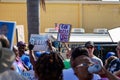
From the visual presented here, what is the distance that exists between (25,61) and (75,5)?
1770cm

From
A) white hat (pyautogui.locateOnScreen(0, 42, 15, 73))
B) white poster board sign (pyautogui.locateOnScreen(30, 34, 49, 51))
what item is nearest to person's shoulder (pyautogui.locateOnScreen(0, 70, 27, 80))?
white hat (pyautogui.locateOnScreen(0, 42, 15, 73))

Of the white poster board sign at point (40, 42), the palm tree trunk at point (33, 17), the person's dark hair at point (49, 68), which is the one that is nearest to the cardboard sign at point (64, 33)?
the palm tree trunk at point (33, 17)

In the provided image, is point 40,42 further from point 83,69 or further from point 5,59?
point 5,59

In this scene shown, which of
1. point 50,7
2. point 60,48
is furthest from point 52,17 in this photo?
point 60,48

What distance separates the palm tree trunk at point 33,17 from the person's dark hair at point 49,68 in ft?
30.9

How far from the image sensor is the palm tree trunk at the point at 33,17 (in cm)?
1314

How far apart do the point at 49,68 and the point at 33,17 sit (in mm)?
9898

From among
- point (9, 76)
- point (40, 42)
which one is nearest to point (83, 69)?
point (9, 76)

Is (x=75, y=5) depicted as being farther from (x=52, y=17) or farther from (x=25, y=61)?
(x=25, y=61)

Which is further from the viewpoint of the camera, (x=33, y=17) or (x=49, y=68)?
(x=33, y=17)

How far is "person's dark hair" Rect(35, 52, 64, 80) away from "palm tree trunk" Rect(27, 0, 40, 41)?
943cm

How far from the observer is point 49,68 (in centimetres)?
358

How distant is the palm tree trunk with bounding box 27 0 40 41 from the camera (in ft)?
43.1

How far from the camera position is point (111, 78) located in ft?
14.0
